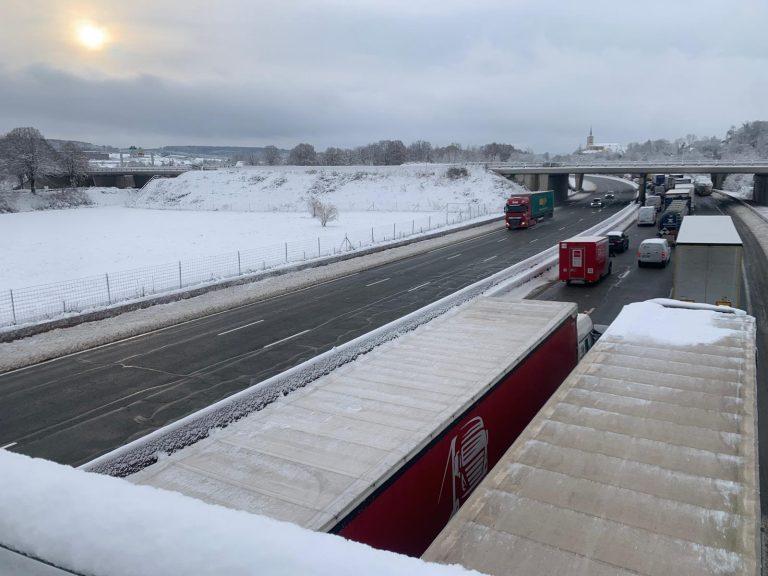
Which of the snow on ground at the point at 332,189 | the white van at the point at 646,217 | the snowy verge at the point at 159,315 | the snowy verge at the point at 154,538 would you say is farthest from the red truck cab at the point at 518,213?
the snowy verge at the point at 154,538

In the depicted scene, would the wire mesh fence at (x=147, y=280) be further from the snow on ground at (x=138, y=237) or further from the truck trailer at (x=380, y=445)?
the truck trailer at (x=380, y=445)

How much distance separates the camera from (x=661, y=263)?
Result: 117ft

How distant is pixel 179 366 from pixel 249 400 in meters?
5.45

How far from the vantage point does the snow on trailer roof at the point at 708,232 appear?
72.7ft

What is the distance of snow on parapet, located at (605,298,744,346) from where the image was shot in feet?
39.7

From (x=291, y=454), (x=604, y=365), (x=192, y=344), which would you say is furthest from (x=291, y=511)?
(x=192, y=344)

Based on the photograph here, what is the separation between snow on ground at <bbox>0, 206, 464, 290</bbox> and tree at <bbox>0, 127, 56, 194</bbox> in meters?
21.1

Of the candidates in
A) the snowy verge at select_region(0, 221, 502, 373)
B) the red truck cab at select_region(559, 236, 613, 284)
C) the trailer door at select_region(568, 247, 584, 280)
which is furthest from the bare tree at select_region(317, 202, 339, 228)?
the trailer door at select_region(568, 247, 584, 280)

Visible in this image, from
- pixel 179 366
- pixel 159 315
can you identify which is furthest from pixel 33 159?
pixel 179 366

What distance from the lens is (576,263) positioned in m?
30.7

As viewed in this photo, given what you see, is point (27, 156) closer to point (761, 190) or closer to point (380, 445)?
point (380, 445)

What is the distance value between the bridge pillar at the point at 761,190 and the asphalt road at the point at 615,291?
54.6 m

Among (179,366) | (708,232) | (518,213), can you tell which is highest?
(518,213)

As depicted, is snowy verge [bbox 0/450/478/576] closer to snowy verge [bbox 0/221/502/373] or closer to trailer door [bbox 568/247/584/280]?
snowy verge [bbox 0/221/502/373]
